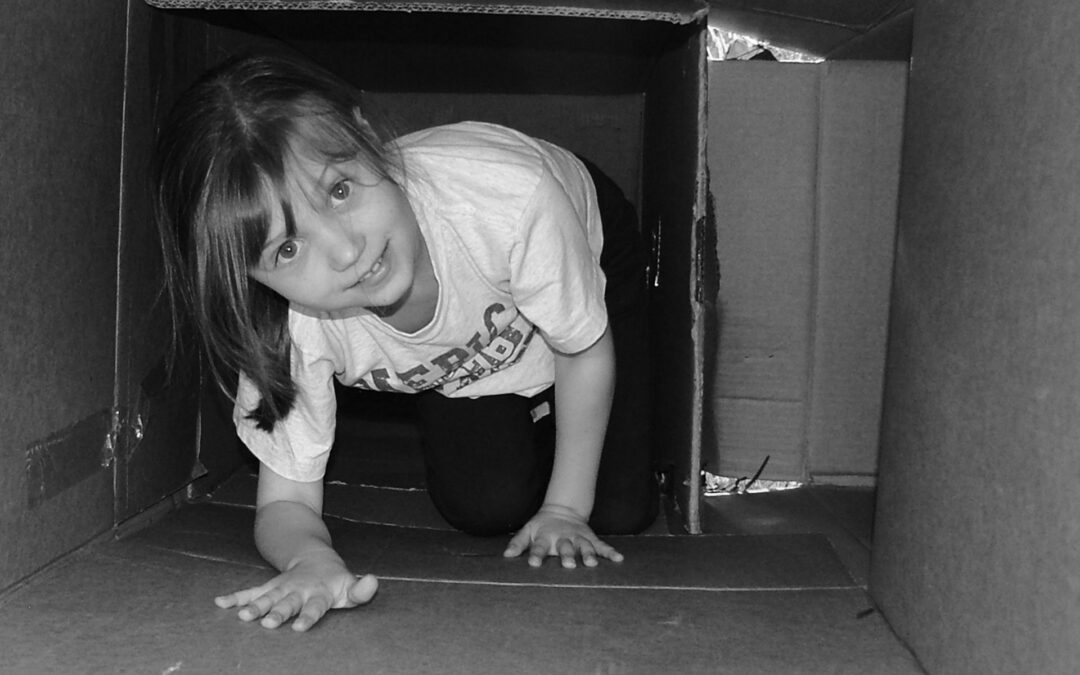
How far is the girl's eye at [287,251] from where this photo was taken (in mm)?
648

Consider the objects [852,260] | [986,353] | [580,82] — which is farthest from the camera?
[580,82]

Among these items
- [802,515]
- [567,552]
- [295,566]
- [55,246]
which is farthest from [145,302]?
[802,515]

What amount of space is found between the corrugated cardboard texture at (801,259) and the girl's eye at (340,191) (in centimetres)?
53

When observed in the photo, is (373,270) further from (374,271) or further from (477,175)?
(477,175)

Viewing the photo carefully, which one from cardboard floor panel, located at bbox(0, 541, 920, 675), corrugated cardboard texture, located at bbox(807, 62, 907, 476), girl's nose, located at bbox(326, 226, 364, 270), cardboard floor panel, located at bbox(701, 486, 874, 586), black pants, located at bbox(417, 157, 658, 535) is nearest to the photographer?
cardboard floor panel, located at bbox(0, 541, 920, 675)

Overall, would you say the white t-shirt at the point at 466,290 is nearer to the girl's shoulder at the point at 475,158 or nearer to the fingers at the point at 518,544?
the girl's shoulder at the point at 475,158

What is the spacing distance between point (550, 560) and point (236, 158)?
34 cm

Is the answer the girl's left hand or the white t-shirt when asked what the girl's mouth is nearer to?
the white t-shirt

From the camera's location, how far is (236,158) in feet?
2.11

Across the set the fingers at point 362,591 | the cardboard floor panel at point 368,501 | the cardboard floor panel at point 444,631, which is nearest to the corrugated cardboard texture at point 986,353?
the cardboard floor panel at point 444,631

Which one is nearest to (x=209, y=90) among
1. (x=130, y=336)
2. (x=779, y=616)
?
(x=130, y=336)

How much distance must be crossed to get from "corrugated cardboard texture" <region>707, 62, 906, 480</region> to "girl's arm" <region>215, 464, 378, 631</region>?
47 centimetres

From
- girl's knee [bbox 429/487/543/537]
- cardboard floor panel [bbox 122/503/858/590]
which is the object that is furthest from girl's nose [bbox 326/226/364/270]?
girl's knee [bbox 429/487/543/537]

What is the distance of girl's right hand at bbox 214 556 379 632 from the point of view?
59 cm
